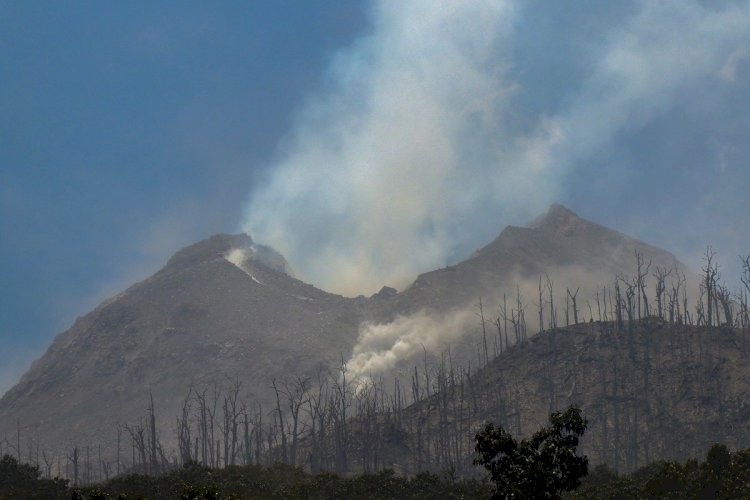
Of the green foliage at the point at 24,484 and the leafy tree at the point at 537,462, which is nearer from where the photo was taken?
the leafy tree at the point at 537,462

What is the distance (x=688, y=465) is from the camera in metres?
51.7

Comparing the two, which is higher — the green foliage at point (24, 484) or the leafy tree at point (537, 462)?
the leafy tree at point (537, 462)

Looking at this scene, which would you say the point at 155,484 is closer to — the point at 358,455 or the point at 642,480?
the point at 642,480

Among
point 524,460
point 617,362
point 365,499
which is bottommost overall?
point 365,499

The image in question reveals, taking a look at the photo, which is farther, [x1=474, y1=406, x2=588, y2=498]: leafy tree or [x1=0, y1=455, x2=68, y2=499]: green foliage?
[x1=0, y1=455, x2=68, y2=499]: green foliage

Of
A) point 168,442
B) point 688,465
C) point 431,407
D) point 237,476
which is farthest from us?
point 168,442

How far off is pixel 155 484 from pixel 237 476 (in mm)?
7770

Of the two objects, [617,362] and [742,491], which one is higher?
[617,362]

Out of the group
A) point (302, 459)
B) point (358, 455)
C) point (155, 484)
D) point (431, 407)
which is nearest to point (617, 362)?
point (431, 407)

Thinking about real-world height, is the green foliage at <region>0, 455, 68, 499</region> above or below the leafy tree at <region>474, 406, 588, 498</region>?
below

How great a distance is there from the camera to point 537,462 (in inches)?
1030

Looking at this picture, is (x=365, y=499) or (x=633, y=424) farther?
(x=633, y=424)

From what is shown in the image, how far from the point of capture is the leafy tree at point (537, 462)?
25719mm

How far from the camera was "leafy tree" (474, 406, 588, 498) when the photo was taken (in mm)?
25719
